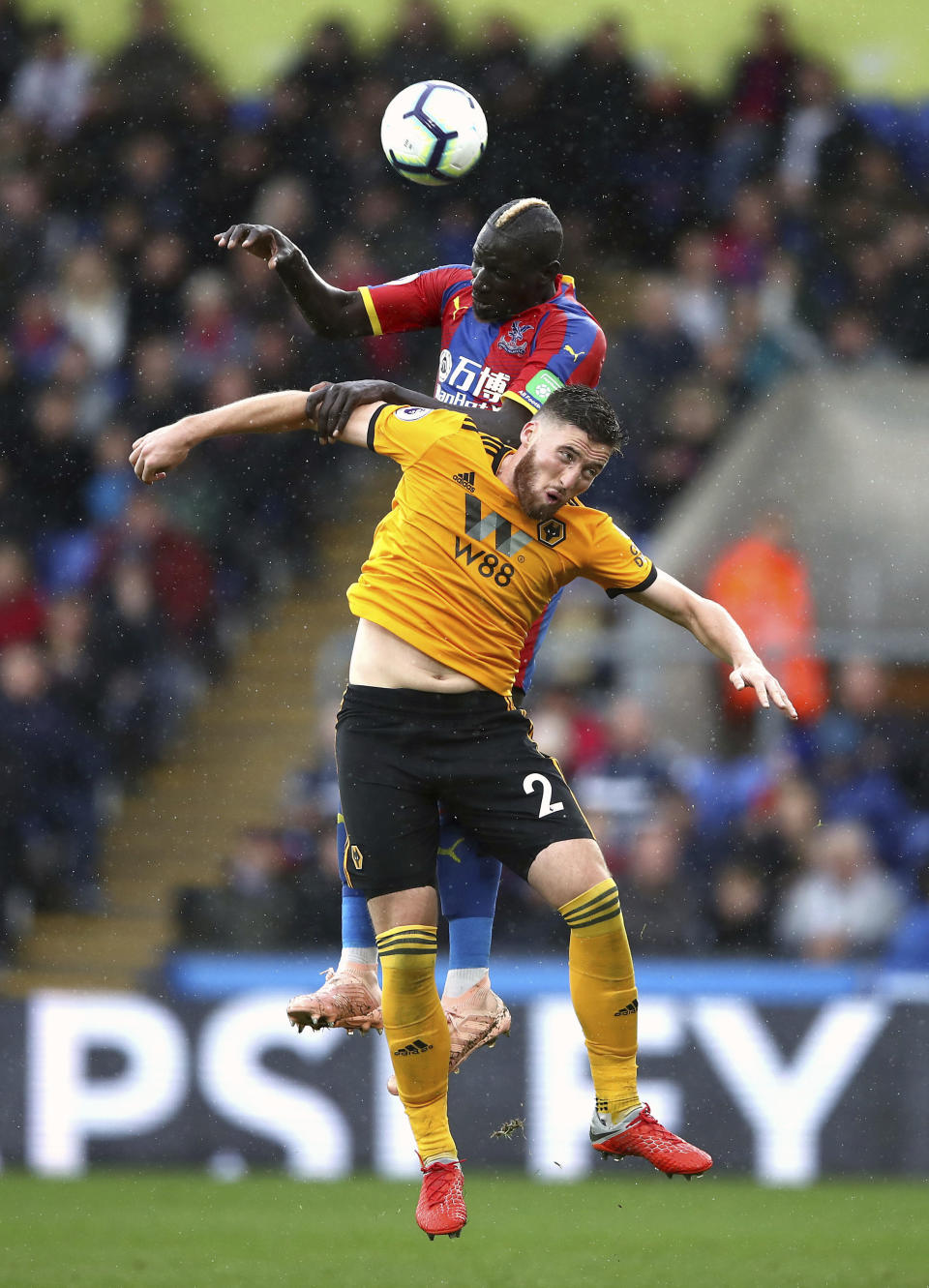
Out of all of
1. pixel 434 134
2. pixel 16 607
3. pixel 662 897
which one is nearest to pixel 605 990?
pixel 434 134

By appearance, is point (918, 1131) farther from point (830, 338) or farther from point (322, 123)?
point (322, 123)

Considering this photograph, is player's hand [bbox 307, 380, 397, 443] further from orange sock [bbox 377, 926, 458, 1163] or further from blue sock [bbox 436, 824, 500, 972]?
orange sock [bbox 377, 926, 458, 1163]

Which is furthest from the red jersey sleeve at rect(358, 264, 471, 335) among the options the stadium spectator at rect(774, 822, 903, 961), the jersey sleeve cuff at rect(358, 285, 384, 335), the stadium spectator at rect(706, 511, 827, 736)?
the stadium spectator at rect(774, 822, 903, 961)

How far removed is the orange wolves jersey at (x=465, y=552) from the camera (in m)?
6.48

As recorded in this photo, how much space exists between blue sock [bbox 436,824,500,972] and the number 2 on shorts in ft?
1.63

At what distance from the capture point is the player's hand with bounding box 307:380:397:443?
650 centimetres

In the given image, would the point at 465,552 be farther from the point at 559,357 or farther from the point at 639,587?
the point at 559,357

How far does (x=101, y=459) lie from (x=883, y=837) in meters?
5.76

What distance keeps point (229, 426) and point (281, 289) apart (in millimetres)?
8000

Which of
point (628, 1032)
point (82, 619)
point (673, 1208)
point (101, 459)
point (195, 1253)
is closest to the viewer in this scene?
point (628, 1032)

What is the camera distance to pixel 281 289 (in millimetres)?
14281

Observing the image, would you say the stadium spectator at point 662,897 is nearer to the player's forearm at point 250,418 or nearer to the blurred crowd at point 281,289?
the blurred crowd at point 281,289

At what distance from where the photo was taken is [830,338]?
13.1 m

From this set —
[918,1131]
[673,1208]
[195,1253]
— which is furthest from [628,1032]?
[918,1131]
